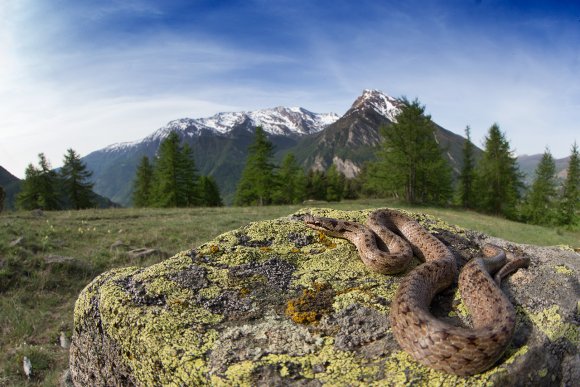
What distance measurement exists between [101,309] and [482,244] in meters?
5.27

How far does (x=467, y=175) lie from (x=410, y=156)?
2124cm

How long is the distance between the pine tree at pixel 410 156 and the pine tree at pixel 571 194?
71.0ft

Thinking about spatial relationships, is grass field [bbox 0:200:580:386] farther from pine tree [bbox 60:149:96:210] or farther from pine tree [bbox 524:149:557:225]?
pine tree [bbox 524:149:557:225]

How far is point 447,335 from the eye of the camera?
285cm

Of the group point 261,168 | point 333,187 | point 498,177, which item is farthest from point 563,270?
point 333,187

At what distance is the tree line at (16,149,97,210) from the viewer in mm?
60688

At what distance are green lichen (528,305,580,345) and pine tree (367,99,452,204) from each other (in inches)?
1784

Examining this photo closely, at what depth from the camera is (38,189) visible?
200ft

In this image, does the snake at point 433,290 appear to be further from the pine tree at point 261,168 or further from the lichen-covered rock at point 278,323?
the pine tree at point 261,168

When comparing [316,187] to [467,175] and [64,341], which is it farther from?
[64,341]

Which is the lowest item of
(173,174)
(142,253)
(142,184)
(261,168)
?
(142,253)

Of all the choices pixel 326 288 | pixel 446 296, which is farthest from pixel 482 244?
pixel 326 288

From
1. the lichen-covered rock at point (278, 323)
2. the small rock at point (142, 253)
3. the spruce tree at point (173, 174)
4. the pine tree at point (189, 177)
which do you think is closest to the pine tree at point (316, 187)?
the pine tree at point (189, 177)

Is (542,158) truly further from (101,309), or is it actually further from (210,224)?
(101,309)
